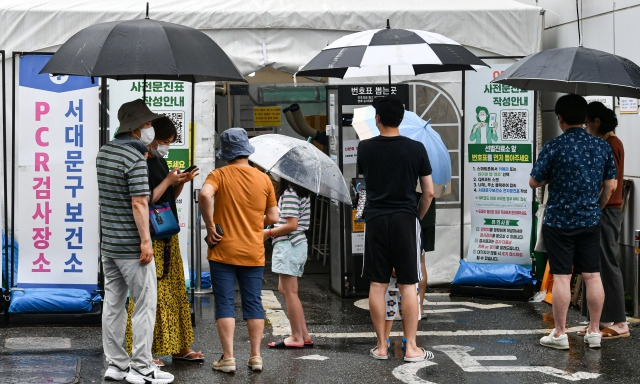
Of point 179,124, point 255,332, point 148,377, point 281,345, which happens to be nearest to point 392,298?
point 281,345

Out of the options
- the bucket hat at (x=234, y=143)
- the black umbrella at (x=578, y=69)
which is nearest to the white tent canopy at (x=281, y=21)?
the black umbrella at (x=578, y=69)

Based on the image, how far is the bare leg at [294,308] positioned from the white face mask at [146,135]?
1560 millimetres

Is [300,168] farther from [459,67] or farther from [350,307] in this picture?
[350,307]

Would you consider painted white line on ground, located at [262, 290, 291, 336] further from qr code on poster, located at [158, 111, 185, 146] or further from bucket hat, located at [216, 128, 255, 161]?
bucket hat, located at [216, 128, 255, 161]

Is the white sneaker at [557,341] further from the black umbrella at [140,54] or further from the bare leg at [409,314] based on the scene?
the black umbrella at [140,54]

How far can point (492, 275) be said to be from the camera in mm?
10328

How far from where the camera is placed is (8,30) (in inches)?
418

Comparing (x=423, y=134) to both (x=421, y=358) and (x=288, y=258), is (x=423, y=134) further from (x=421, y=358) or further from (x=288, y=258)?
(x=421, y=358)

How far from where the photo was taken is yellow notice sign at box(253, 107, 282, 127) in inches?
538

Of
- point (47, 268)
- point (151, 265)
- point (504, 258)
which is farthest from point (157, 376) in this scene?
point (504, 258)

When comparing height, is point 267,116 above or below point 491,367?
above

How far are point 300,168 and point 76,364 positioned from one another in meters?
2.10

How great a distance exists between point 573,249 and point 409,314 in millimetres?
1465

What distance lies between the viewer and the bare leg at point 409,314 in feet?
23.7
